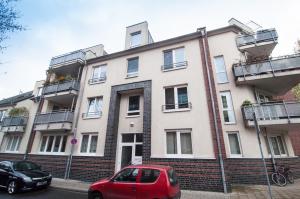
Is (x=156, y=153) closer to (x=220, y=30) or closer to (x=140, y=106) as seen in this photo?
(x=140, y=106)

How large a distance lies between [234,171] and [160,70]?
811 centimetres

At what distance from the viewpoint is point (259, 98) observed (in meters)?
11.5

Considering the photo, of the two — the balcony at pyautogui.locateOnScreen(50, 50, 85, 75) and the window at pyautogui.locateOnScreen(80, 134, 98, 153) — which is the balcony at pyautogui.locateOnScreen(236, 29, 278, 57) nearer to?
the window at pyautogui.locateOnScreen(80, 134, 98, 153)

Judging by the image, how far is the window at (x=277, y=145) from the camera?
10.7m

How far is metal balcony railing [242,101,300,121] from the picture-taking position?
9484mm

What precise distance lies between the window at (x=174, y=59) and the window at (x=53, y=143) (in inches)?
404

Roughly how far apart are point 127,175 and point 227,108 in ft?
27.2

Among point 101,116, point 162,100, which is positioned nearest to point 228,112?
point 162,100

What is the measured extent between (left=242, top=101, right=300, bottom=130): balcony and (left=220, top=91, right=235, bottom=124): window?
0.78m

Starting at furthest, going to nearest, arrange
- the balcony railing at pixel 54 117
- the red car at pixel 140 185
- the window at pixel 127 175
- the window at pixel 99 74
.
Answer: the window at pixel 99 74
the balcony railing at pixel 54 117
the window at pixel 127 175
the red car at pixel 140 185

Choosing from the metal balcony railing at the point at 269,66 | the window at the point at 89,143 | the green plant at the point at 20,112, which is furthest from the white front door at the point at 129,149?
the green plant at the point at 20,112

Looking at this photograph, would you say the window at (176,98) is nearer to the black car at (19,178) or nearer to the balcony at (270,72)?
the balcony at (270,72)

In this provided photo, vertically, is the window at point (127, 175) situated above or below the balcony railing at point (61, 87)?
below

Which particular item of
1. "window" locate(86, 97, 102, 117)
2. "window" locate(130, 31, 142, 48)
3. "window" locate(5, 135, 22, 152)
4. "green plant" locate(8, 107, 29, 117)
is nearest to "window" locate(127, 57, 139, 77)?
"window" locate(130, 31, 142, 48)
